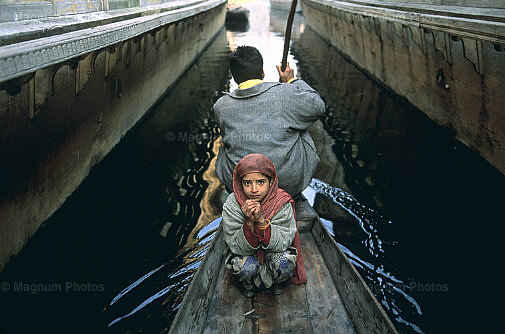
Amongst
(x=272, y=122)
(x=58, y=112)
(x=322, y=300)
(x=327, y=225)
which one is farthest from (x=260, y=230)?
(x=58, y=112)

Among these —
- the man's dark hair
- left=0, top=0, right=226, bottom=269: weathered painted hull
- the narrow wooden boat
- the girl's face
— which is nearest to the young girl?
the girl's face

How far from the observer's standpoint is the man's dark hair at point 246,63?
315 centimetres

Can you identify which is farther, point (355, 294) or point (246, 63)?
point (246, 63)

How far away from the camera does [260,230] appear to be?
2.43 meters

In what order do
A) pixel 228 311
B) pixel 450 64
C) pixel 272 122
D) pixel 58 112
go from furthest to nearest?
pixel 450 64
pixel 58 112
pixel 272 122
pixel 228 311

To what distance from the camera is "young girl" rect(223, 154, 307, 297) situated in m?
2.42

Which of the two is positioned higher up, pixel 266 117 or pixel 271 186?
pixel 266 117

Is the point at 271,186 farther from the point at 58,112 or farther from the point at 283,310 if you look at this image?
the point at 58,112

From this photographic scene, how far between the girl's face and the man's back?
60 centimetres

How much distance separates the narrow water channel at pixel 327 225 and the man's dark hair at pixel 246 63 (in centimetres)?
164

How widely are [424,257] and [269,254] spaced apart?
1.85 m

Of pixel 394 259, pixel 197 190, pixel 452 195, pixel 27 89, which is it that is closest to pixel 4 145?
pixel 27 89

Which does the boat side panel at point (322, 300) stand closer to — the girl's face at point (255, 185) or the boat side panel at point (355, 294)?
the boat side panel at point (355, 294)

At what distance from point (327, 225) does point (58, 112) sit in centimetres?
300
